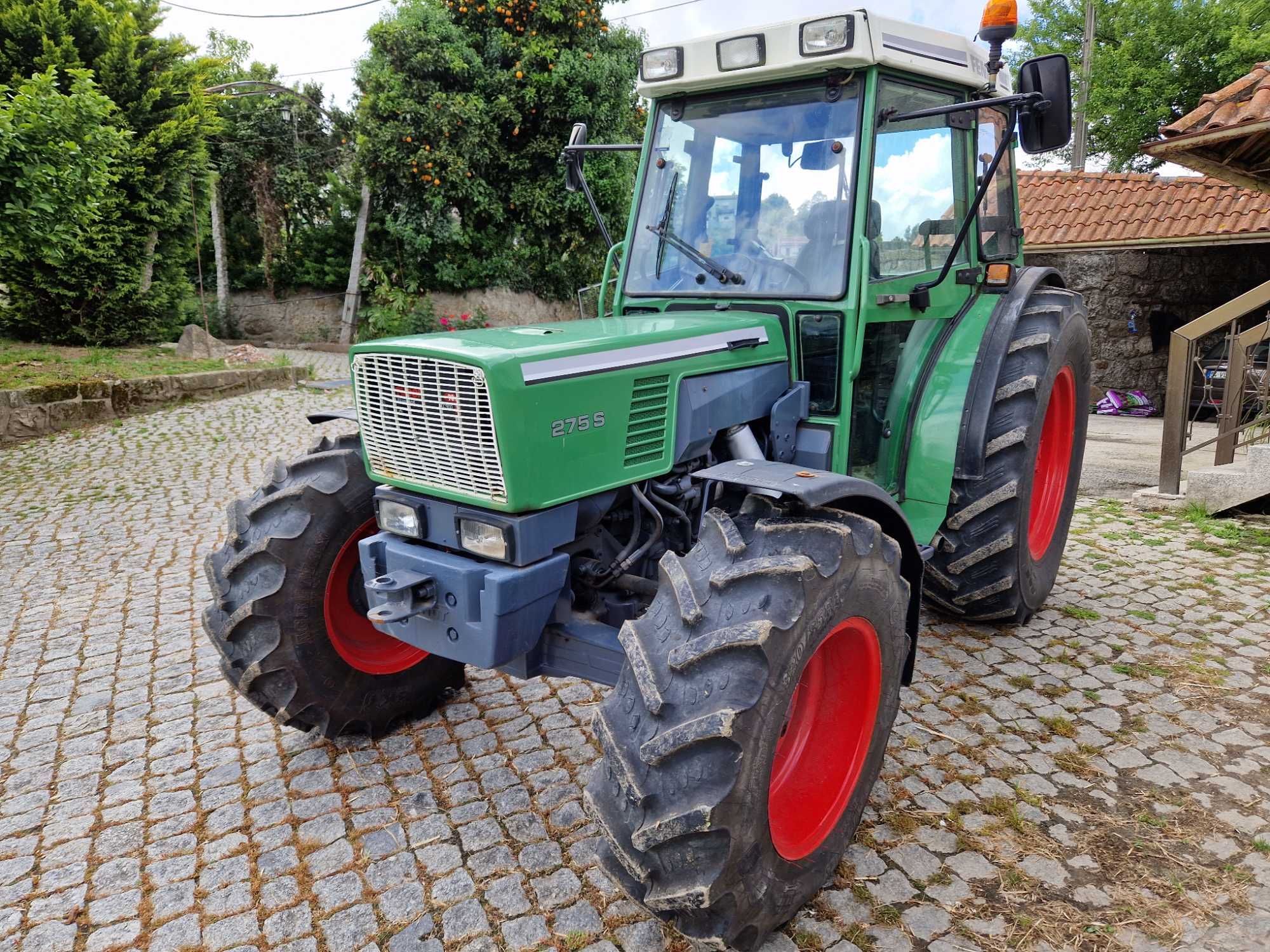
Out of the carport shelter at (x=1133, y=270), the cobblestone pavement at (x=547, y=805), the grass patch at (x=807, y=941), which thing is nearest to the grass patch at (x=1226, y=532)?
the cobblestone pavement at (x=547, y=805)

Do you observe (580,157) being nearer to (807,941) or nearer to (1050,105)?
(1050,105)

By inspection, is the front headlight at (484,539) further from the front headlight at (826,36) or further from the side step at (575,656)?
the front headlight at (826,36)

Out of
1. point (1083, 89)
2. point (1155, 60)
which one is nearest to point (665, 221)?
point (1083, 89)

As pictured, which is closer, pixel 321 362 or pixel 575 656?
pixel 575 656

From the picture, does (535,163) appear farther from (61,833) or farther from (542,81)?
(61,833)

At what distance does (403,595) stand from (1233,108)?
20.7ft

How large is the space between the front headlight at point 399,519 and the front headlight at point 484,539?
0.17 m

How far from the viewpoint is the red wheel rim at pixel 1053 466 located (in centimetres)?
439

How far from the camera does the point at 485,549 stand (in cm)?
242

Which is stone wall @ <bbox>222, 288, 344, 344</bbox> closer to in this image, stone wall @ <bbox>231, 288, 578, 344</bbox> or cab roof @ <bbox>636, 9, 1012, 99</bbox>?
stone wall @ <bbox>231, 288, 578, 344</bbox>

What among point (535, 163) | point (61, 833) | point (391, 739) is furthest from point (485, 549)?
point (535, 163)

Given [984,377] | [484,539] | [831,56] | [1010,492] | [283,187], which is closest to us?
[484,539]

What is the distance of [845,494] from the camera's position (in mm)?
2344

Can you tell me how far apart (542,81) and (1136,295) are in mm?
9753
